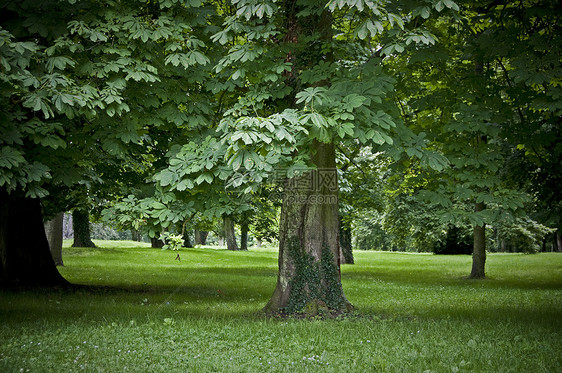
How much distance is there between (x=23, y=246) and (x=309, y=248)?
831 cm

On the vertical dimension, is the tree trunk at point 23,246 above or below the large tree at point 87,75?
below

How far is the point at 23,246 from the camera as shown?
13094 mm

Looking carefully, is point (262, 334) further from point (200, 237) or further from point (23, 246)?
point (200, 237)

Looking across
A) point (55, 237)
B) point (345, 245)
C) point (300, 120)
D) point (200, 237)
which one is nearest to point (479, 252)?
point (345, 245)

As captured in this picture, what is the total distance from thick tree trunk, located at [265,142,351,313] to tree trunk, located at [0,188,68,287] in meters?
7.33

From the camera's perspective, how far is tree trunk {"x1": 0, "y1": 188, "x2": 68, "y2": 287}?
12.9 metres

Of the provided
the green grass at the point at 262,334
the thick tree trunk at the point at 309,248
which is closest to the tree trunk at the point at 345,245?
the green grass at the point at 262,334

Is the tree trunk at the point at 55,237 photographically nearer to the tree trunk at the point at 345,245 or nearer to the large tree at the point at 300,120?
the tree trunk at the point at 345,245

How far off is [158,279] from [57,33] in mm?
11688

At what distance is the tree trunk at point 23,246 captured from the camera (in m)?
Result: 12.9

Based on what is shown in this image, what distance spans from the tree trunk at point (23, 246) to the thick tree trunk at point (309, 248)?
7330mm

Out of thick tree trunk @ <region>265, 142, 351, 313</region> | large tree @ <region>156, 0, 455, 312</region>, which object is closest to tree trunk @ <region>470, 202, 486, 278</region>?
large tree @ <region>156, 0, 455, 312</region>

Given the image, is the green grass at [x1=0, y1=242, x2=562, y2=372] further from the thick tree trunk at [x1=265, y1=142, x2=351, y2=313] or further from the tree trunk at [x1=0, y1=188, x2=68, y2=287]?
the tree trunk at [x1=0, y1=188, x2=68, y2=287]

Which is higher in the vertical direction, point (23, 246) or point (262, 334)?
point (23, 246)
